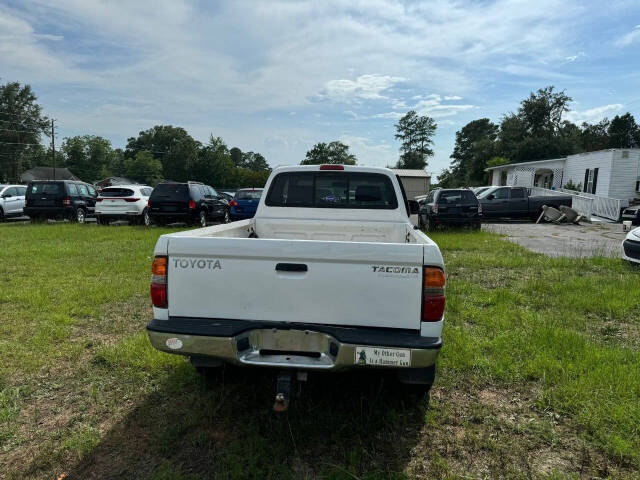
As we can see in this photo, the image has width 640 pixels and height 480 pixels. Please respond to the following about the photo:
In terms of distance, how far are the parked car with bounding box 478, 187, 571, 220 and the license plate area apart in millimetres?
18276

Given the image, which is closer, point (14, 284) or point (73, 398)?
point (73, 398)

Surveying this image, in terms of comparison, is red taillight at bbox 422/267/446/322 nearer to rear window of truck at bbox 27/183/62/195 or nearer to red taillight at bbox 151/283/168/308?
red taillight at bbox 151/283/168/308

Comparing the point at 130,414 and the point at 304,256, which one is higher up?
the point at 304,256

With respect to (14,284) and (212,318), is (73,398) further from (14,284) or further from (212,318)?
(14,284)

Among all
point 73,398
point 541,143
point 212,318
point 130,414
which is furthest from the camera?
point 541,143

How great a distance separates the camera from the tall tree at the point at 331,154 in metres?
93.5

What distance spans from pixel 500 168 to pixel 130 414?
40.3 m

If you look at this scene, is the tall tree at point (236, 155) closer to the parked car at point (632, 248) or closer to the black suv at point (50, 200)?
the black suv at point (50, 200)

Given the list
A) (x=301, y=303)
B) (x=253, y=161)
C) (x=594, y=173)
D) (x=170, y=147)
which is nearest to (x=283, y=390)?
(x=301, y=303)

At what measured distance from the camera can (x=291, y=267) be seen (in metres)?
2.64

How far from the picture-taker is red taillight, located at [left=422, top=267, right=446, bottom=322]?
2.53 metres

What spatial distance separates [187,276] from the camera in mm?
2730

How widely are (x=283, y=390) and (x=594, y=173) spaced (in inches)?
1149

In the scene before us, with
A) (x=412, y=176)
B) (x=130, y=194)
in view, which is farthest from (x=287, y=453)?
(x=412, y=176)
